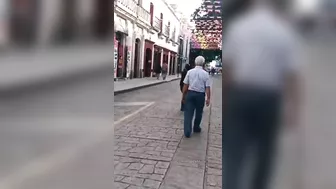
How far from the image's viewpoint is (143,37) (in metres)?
23.8

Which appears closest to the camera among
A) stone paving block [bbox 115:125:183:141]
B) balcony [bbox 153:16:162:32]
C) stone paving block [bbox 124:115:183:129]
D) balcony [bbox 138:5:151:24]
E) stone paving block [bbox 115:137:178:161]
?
stone paving block [bbox 115:137:178:161]

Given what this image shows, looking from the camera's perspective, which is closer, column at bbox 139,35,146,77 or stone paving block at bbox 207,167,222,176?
stone paving block at bbox 207,167,222,176

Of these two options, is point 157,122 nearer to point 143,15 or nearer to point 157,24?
point 143,15

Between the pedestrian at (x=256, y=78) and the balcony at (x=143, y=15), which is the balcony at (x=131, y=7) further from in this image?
the pedestrian at (x=256, y=78)

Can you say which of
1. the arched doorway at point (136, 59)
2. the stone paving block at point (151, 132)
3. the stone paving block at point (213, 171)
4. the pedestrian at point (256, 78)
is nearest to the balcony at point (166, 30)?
the arched doorway at point (136, 59)

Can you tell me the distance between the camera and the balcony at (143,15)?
2147cm

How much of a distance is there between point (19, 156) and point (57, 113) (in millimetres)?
239

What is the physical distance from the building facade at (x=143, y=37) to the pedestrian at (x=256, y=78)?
41.1 feet

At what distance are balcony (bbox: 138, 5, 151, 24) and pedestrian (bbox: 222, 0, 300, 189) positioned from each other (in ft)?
68.1

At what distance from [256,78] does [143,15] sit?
22060 mm

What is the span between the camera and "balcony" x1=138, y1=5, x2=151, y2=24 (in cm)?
2147

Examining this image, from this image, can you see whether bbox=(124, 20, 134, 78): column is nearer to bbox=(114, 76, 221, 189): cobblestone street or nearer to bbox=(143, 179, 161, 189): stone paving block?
bbox=(114, 76, 221, 189): cobblestone street

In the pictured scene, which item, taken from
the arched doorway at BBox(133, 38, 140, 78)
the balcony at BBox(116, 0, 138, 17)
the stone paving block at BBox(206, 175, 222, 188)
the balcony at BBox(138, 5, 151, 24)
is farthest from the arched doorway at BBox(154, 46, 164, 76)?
the stone paving block at BBox(206, 175, 222, 188)

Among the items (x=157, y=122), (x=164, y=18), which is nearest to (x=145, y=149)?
(x=157, y=122)
